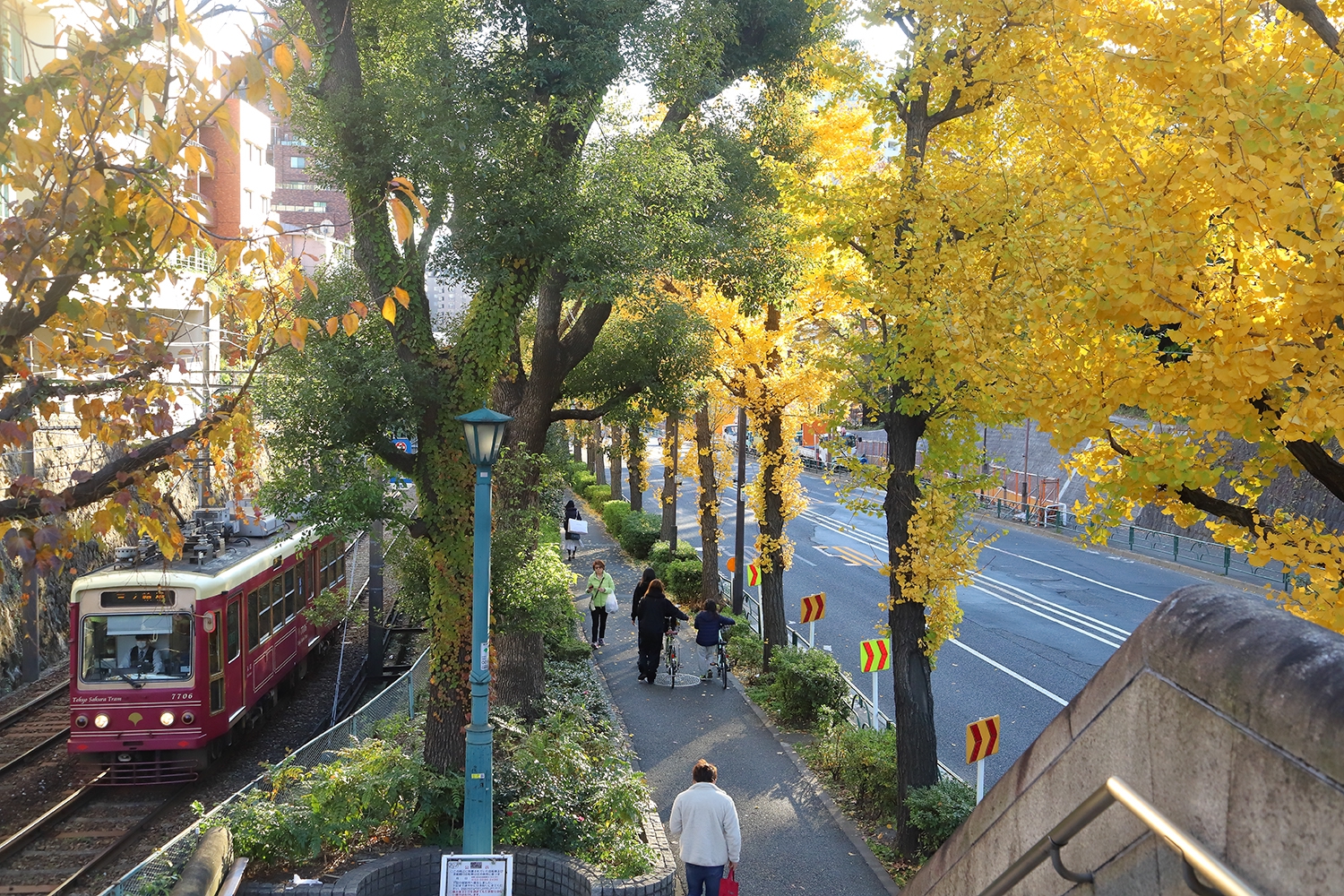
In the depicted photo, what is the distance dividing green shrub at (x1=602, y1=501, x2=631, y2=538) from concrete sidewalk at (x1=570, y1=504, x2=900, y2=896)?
13209 mm

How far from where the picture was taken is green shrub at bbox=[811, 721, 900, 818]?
11734 millimetres

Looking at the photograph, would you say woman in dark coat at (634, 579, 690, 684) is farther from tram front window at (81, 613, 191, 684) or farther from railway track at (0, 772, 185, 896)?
railway track at (0, 772, 185, 896)

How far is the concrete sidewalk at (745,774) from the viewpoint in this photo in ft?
33.1

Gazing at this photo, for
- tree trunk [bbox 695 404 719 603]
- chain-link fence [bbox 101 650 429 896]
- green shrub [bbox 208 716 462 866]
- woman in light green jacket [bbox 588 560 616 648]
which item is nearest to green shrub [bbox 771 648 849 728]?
woman in light green jacket [bbox 588 560 616 648]

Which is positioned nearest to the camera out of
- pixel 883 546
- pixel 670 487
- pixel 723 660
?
pixel 723 660

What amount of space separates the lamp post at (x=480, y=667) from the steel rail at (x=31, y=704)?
34.4 ft

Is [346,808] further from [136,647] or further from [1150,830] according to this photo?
[1150,830]

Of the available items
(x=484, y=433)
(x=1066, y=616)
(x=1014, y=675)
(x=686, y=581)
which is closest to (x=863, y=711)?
(x=1014, y=675)

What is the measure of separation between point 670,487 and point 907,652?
18227mm

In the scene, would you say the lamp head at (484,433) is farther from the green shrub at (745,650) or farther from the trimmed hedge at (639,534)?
the trimmed hedge at (639,534)

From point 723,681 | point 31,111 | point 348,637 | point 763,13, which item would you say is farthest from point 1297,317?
point 348,637

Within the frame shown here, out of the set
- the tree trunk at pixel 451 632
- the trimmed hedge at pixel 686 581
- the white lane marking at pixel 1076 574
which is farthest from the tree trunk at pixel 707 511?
the tree trunk at pixel 451 632

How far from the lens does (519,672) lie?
1390 cm

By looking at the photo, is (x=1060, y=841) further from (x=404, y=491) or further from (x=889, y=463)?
(x=404, y=491)
